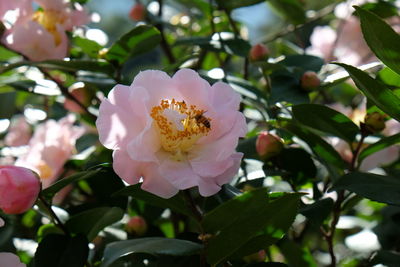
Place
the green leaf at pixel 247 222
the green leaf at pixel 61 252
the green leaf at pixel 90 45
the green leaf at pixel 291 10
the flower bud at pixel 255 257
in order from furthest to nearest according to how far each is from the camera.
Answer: the green leaf at pixel 291 10, the green leaf at pixel 90 45, the flower bud at pixel 255 257, the green leaf at pixel 61 252, the green leaf at pixel 247 222

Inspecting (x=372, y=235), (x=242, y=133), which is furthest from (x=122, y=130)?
(x=372, y=235)

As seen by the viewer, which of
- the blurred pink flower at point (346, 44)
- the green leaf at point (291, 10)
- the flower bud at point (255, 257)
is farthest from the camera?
the blurred pink flower at point (346, 44)

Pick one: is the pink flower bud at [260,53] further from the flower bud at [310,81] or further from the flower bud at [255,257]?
the flower bud at [255,257]

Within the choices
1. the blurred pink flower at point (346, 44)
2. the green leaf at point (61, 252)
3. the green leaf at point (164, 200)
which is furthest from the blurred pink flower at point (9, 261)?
the blurred pink flower at point (346, 44)

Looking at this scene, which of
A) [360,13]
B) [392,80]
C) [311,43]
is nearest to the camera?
[360,13]

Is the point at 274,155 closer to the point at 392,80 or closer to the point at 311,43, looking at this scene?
the point at 392,80

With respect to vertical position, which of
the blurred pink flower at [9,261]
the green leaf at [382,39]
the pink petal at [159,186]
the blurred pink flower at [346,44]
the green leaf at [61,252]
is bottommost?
the blurred pink flower at [346,44]

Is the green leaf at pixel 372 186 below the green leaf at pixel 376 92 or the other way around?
below

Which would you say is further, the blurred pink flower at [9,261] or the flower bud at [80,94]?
the flower bud at [80,94]
